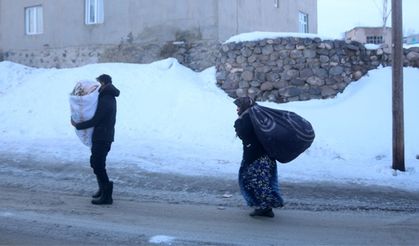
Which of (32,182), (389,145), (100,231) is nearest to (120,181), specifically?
(32,182)

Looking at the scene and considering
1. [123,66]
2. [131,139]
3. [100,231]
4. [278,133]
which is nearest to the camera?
[100,231]

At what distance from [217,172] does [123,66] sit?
29.1ft

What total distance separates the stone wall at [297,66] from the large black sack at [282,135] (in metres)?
8.38

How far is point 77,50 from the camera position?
69.0 ft

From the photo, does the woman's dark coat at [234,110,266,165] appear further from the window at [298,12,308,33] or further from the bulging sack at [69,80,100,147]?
the window at [298,12,308,33]

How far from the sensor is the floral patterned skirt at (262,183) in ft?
23.6

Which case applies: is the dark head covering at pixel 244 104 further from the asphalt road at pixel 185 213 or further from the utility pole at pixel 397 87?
the utility pole at pixel 397 87

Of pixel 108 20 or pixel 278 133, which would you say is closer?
pixel 278 133

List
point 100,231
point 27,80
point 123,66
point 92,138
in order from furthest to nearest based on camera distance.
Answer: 1. point 27,80
2. point 123,66
3. point 92,138
4. point 100,231

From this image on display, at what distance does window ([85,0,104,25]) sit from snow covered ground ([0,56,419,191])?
2.60 m

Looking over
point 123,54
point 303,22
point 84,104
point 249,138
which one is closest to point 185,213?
point 249,138

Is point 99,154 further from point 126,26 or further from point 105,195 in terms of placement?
point 126,26

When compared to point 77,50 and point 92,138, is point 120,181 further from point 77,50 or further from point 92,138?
point 77,50

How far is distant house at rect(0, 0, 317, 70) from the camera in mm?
18484
